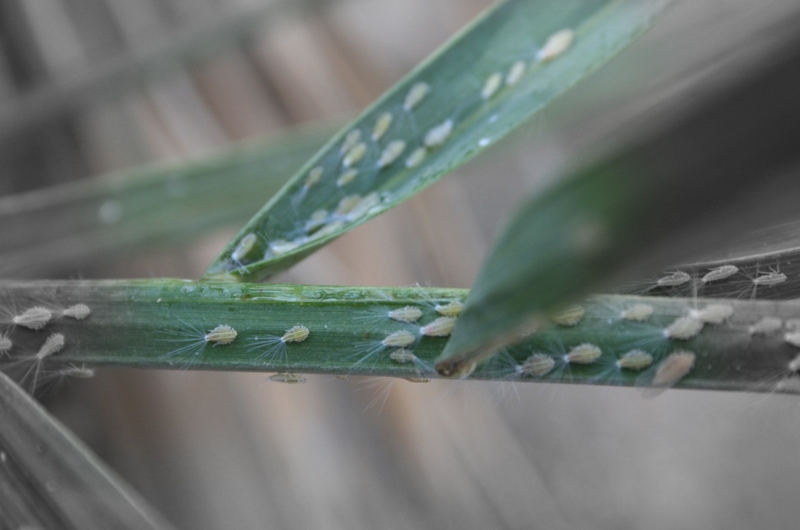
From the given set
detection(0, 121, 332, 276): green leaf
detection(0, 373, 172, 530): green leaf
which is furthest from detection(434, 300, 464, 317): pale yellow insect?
detection(0, 121, 332, 276): green leaf

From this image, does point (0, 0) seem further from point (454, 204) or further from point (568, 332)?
point (568, 332)

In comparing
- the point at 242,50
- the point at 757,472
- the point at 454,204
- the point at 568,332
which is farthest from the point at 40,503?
the point at 757,472

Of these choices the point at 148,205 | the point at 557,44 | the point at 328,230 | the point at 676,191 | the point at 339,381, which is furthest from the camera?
the point at 339,381

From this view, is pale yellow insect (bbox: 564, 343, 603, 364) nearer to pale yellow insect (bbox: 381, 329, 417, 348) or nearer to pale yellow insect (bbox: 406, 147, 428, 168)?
pale yellow insect (bbox: 381, 329, 417, 348)

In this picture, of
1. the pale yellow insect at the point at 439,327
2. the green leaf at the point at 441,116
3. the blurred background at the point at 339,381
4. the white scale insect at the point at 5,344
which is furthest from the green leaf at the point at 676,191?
the blurred background at the point at 339,381

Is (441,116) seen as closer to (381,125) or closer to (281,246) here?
(381,125)

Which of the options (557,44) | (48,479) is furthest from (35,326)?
(557,44)
